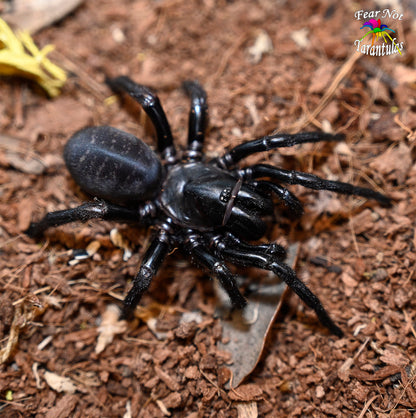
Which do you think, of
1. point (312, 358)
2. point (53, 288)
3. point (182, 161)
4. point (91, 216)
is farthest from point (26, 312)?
point (312, 358)

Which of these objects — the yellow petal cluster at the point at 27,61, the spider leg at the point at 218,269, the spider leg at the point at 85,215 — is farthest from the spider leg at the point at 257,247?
the yellow petal cluster at the point at 27,61

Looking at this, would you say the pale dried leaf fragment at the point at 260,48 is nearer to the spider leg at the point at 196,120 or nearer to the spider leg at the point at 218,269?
the spider leg at the point at 196,120

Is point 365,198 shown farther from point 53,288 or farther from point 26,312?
point 26,312

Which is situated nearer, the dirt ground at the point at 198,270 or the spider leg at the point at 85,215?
the dirt ground at the point at 198,270

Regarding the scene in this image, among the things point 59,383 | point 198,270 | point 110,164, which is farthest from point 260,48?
point 59,383

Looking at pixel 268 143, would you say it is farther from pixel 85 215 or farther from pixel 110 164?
pixel 85 215

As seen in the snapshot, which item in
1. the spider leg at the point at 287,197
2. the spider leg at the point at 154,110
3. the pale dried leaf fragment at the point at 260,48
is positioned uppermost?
the pale dried leaf fragment at the point at 260,48
